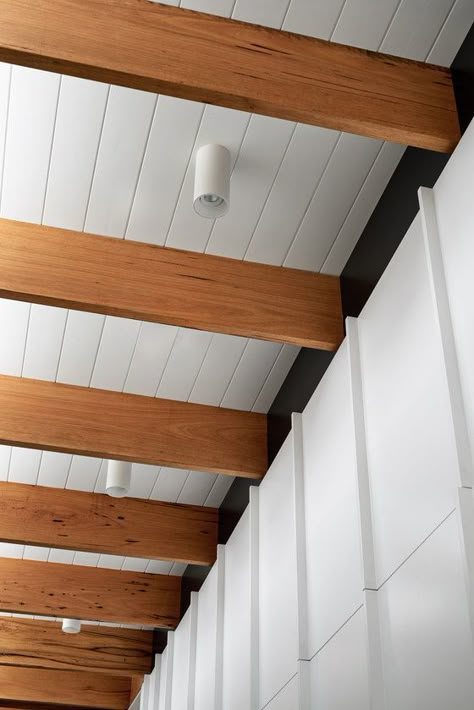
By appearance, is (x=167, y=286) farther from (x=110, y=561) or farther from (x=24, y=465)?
(x=110, y=561)

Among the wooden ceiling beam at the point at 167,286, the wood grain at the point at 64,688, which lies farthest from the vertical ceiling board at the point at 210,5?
the wood grain at the point at 64,688

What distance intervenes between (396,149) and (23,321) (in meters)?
1.71

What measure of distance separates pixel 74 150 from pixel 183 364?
A: 128 cm

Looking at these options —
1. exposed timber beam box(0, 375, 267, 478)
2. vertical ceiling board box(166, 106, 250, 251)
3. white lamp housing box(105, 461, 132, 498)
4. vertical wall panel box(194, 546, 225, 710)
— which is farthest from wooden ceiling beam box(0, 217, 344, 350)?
vertical wall panel box(194, 546, 225, 710)

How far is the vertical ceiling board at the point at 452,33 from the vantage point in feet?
9.43

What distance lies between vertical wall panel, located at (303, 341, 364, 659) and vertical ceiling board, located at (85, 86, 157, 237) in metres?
0.95

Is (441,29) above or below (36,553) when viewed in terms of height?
above

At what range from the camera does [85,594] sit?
5.93 meters

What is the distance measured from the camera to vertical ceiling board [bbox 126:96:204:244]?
321cm

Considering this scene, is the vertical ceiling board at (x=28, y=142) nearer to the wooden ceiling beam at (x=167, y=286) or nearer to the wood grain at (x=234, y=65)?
the wooden ceiling beam at (x=167, y=286)

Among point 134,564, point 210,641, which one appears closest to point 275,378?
point 210,641

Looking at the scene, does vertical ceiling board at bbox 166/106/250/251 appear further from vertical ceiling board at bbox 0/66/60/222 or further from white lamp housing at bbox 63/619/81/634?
white lamp housing at bbox 63/619/81/634

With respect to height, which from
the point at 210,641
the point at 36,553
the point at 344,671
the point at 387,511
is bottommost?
the point at 344,671

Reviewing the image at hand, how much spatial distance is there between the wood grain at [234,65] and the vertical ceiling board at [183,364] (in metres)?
1.52
